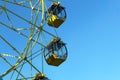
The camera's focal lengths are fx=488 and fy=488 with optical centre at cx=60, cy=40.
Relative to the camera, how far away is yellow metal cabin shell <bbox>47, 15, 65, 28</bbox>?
30906 millimetres

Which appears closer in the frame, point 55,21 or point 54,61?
point 54,61

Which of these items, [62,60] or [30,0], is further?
[30,0]

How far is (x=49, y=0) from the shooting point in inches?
1272

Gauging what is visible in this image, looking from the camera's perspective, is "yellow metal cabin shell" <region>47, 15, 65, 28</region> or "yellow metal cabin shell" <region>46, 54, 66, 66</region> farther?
"yellow metal cabin shell" <region>47, 15, 65, 28</region>

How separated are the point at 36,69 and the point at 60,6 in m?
4.51

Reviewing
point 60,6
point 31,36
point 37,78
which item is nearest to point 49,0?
point 60,6

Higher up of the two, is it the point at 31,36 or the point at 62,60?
the point at 31,36

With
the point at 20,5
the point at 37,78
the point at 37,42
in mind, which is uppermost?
the point at 20,5

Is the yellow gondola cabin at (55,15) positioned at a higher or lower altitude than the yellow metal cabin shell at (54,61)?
higher

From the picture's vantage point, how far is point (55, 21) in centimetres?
3106

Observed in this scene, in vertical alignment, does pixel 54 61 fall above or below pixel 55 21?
below

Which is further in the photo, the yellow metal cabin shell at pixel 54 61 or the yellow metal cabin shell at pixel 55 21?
the yellow metal cabin shell at pixel 55 21

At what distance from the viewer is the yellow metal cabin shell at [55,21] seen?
30.9 m

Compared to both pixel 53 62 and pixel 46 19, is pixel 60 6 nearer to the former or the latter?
pixel 46 19
